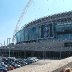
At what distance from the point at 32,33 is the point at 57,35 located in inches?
686

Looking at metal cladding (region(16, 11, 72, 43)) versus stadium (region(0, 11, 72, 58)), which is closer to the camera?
stadium (region(0, 11, 72, 58))

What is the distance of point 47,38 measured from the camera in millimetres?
133625

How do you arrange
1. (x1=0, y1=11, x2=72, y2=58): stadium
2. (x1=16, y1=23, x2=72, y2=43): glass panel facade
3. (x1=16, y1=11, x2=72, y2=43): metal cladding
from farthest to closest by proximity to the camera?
(x1=16, y1=11, x2=72, y2=43): metal cladding
(x1=16, y1=23, x2=72, y2=43): glass panel facade
(x1=0, y1=11, x2=72, y2=58): stadium

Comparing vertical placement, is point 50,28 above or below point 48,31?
above

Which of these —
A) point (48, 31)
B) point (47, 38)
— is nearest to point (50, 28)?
point (48, 31)

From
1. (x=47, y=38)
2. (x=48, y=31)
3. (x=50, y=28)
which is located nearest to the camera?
(x=50, y=28)

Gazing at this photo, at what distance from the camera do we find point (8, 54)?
13125cm

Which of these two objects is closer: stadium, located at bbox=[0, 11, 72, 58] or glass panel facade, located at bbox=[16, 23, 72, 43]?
stadium, located at bbox=[0, 11, 72, 58]

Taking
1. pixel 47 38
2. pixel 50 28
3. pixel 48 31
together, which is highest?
pixel 50 28

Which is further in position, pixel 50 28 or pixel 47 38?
pixel 47 38

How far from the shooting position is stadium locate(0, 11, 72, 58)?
356ft

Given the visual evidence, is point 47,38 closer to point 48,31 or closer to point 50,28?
point 48,31

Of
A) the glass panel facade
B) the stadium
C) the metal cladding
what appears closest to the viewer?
the stadium

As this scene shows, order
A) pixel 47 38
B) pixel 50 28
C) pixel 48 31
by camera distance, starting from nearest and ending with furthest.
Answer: pixel 50 28, pixel 48 31, pixel 47 38
